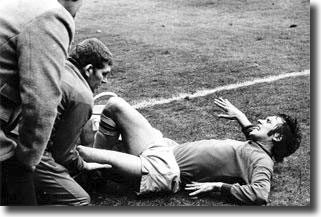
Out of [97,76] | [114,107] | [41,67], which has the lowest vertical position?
[114,107]

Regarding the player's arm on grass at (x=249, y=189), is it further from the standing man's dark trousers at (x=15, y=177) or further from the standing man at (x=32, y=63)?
the standing man at (x=32, y=63)

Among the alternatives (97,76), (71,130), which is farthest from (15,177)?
(97,76)

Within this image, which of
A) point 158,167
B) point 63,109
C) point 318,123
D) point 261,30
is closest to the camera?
point 63,109

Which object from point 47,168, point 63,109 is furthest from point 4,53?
point 47,168

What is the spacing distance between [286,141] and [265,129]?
0.18m

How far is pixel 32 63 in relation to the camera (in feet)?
9.84

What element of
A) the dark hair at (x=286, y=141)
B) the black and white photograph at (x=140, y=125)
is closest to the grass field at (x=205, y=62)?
the black and white photograph at (x=140, y=125)

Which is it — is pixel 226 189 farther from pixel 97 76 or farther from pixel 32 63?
A: pixel 32 63

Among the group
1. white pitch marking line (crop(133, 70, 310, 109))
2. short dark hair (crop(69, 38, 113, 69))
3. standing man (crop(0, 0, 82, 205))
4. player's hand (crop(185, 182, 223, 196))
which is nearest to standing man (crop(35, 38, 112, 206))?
short dark hair (crop(69, 38, 113, 69))

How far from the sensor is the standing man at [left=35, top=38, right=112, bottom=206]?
371 cm

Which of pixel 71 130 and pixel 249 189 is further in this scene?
pixel 249 189

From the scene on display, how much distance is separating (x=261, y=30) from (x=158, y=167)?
6097mm

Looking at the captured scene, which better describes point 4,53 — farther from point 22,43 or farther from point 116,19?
point 116,19

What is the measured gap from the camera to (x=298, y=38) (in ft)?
29.5
